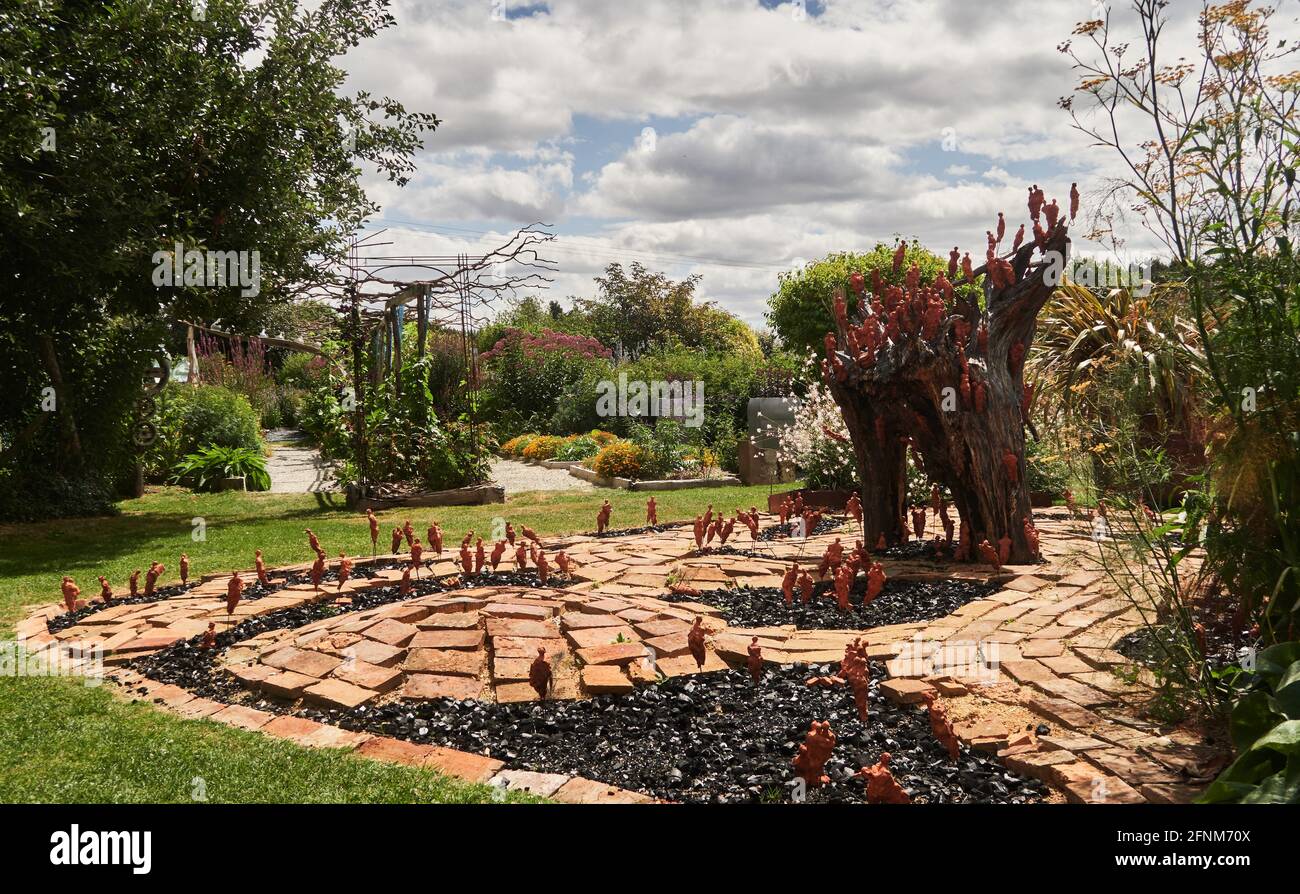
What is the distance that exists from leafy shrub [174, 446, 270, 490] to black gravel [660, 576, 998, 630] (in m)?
10.2

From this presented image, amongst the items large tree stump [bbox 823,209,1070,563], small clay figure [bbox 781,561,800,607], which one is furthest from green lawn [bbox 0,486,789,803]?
large tree stump [bbox 823,209,1070,563]

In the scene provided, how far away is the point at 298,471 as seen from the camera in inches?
618

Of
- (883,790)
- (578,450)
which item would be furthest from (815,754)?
(578,450)

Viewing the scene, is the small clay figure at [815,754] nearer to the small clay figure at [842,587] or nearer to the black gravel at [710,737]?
the black gravel at [710,737]

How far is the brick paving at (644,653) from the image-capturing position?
3.12 m

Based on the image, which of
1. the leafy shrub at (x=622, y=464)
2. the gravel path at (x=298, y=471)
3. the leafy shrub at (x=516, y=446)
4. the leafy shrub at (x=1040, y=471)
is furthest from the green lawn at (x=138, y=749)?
the leafy shrub at (x=516, y=446)

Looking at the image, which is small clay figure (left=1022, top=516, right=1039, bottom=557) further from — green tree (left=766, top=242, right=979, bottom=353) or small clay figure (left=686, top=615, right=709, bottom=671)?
green tree (left=766, top=242, right=979, bottom=353)

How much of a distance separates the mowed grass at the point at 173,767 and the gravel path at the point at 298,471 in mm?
9483

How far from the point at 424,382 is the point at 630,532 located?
5198 mm

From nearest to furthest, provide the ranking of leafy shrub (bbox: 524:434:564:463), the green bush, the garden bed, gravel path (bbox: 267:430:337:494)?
the garden bed < gravel path (bbox: 267:430:337:494) < the green bush < leafy shrub (bbox: 524:434:564:463)

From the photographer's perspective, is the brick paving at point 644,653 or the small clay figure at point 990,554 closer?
the brick paving at point 644,653

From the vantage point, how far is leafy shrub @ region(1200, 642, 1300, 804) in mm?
2275

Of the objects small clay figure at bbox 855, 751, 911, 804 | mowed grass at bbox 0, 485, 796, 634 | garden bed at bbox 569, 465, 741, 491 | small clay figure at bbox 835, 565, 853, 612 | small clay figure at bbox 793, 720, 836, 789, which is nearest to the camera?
small clay figure at bbox 855, 751, 911, 804

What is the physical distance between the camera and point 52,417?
10.9 meters
